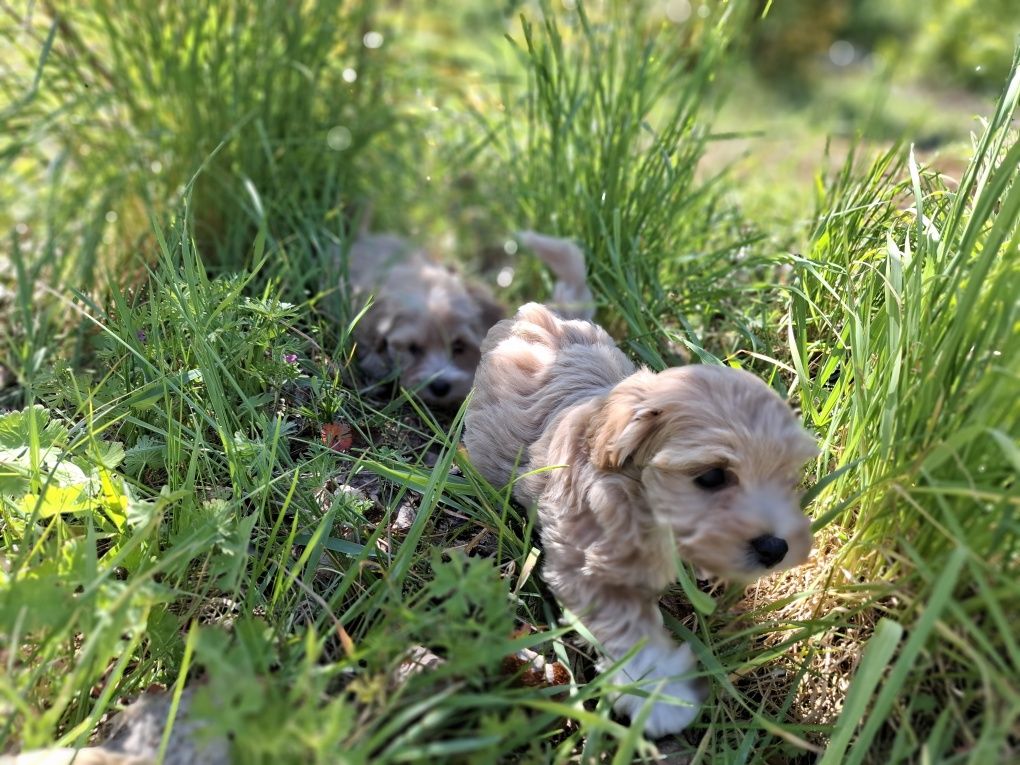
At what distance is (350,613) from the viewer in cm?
196

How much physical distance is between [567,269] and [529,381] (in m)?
0.75

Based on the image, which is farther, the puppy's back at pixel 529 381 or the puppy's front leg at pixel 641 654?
the puppy's back at pixel 529 381

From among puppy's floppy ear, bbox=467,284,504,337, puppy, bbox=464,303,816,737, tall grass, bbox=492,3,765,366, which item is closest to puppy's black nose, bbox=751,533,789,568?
puppy, bbox=464,303,816,737

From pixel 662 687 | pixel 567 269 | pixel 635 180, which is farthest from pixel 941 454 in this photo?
pixel 635 180

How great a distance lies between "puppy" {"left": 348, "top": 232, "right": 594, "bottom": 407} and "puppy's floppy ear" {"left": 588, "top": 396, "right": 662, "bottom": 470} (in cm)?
118

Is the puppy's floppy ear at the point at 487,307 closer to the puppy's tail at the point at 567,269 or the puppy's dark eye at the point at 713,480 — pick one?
the puppy's tail at the point at 567,269

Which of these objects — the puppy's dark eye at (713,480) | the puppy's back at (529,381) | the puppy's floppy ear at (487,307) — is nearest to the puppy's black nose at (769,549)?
the puppy's dark eye at (713,480)

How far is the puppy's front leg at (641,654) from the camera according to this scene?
6.25ft

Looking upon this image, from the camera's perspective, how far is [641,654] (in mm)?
1957

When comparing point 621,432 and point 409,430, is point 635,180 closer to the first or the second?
point 409,430

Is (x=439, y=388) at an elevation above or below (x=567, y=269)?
below

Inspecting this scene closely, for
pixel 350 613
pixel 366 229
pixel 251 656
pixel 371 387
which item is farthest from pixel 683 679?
pixel 366 229

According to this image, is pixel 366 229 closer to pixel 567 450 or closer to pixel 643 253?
pixel 643 253

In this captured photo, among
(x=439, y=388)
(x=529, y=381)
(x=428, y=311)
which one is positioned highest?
(x=529, y=381)
